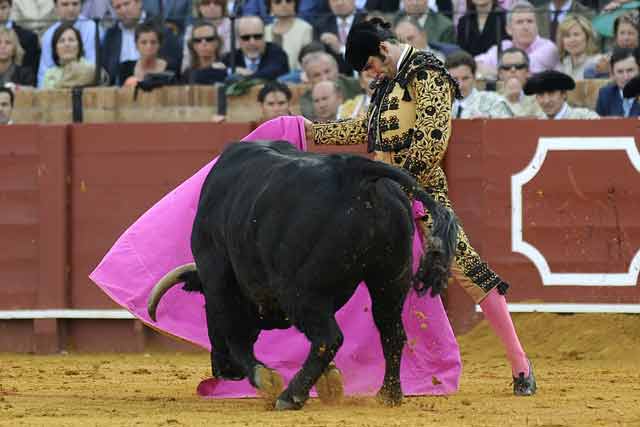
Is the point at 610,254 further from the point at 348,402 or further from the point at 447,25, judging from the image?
the point at 348,402

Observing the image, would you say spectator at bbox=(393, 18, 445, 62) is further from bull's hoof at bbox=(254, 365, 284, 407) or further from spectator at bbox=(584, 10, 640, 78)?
bull's hoof at bbox=(254, 365, 284, 407)

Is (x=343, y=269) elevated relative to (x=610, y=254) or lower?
elevated

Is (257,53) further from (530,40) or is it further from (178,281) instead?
(178,281)

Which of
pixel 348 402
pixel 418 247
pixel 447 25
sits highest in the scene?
pixel 447 25

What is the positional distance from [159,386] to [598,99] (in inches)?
146

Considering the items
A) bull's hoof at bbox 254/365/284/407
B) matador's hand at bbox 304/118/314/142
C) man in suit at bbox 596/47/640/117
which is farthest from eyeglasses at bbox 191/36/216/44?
bull's hoof at bbox 254/365/284/407

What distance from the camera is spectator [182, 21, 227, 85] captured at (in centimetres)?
978

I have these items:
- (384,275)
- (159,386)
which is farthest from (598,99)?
(384,275)

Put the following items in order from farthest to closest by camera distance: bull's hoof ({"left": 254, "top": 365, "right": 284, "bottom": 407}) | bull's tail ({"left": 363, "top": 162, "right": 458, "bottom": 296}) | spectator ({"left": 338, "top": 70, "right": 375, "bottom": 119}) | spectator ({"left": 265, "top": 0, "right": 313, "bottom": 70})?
spectator ({"left": 265, "top": 0, "right": 313, "bottom": 70}), spectator ({"left": 338, "top": 70, "right": 375, "bottom": 119}), bull's hoof ({"left": 254, "top": 365, "right": 284, "bottom": 407}), bull's tail ({"left": 363, "top": 162, "right": 458, "bottom": 296})

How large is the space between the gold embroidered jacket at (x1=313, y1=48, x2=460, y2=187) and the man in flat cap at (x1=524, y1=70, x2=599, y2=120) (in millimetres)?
3046

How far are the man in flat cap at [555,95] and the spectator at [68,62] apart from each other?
11.0 feet

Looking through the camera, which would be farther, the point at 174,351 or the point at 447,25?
the point at 447,25

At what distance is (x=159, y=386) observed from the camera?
6578 mm

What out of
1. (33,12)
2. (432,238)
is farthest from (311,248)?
(33,12)
